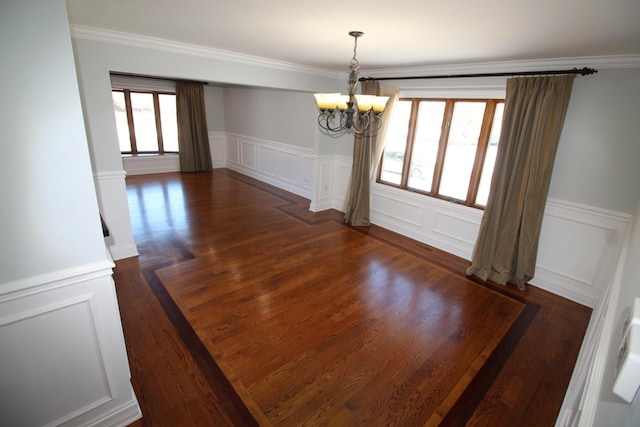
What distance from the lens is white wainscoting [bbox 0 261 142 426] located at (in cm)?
142

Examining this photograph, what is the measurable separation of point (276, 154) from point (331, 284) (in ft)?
14.4

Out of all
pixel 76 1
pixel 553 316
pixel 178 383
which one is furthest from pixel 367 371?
pixel 76 1

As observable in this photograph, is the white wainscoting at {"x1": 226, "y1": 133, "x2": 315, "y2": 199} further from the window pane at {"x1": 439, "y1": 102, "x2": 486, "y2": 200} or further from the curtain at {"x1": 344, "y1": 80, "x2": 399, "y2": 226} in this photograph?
the window pane at {"x1": 439, "y1": 102, "x2": 486, "y2": 200}

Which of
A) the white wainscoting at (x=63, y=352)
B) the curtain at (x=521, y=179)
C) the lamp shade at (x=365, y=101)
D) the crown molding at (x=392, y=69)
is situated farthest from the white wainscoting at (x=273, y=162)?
the white wainscoting at (x=63, y=352)

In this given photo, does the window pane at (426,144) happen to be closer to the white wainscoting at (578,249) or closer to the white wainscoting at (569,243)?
the white wainscoting at (569,243)

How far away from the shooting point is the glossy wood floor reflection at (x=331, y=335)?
201cm

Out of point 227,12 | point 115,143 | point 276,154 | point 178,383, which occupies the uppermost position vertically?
point 227,12

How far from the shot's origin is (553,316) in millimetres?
3043

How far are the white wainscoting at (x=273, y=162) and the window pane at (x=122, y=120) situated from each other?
2.48 m

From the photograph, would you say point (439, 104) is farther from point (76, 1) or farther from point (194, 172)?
point (194, 172)

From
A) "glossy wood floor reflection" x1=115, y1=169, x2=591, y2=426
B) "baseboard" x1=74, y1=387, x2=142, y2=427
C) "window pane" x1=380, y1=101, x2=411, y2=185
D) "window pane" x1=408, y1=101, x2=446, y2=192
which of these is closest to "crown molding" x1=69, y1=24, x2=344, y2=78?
"window pane" x1=380, y1=101, x2=411, y2=185

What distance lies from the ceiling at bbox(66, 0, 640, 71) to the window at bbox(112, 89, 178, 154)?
522 cm

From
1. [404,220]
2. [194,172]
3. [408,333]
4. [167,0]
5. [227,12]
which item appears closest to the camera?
[167,0]

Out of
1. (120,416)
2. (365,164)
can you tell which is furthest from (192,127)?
(120,416)
